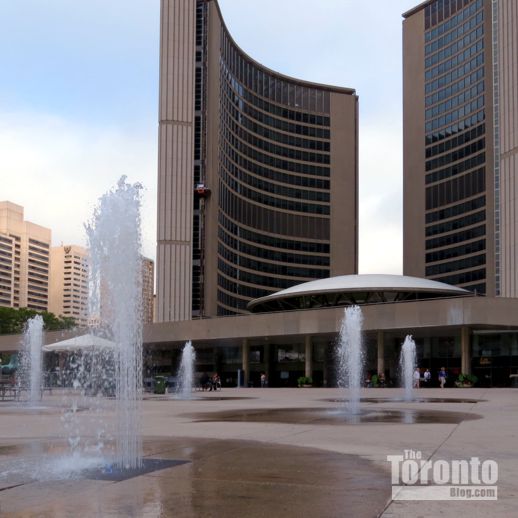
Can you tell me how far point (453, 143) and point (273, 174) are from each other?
2787cm

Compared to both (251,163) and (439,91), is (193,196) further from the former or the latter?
(439,91)

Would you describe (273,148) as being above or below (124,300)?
above

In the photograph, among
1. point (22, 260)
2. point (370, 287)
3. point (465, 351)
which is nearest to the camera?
point (465, 351)

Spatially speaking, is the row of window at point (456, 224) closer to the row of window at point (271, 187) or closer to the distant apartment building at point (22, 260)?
the row of window at point (271, 187)

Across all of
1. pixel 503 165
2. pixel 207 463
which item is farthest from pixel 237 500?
pixel 503 165

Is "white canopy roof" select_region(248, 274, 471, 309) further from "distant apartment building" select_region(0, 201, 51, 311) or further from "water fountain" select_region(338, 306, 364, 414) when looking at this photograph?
"distant apartment building" select_region(0, 201, 51, 311)

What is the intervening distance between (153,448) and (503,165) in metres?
74.8

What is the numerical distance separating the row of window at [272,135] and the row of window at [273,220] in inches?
450

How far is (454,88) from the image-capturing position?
114688 millimetres

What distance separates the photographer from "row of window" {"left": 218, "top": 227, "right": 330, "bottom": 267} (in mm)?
103812

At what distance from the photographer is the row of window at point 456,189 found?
107125mm

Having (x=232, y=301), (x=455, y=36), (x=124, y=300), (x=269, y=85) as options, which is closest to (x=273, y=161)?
(x=269, y=85)

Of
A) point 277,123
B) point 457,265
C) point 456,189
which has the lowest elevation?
point 457,265

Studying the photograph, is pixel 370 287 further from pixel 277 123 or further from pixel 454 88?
pixel 454 88
